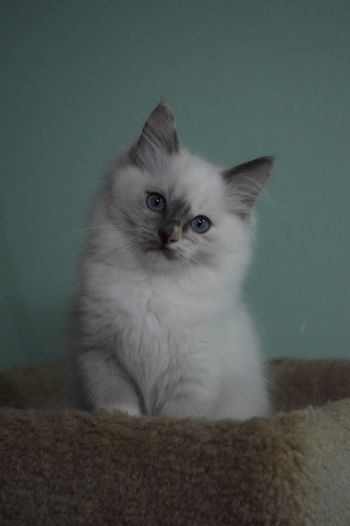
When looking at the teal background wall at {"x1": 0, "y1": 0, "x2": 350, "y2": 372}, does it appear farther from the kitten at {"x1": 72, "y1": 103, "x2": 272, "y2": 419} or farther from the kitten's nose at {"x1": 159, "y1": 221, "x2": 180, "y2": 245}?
the kitten's nose at {"x1": 159, "y1": 221, "x2": 180, "y2": 245}

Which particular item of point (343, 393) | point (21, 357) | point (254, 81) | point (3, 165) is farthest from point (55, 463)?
point (254, 81)

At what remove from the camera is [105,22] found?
1932 millimetres

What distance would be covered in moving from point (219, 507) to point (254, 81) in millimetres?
1480

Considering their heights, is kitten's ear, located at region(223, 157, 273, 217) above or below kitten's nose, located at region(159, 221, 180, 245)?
above

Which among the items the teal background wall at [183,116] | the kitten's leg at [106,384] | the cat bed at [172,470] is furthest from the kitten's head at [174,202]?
the teal background wall at [183,116]

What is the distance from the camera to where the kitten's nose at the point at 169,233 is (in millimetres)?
1218

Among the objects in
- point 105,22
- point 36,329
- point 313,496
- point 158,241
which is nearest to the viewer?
point 313,496

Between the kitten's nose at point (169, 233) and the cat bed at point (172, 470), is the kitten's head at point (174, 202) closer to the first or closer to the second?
the kitten's nose at point (169, 233)

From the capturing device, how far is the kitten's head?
1.27m

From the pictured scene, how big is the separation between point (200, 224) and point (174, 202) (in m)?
0.09

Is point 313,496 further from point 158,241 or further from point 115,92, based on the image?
point 115,92

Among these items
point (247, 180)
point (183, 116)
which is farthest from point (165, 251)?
point (183, 116)

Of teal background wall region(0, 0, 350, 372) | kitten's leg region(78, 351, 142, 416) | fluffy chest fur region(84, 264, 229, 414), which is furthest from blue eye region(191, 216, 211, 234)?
teal background wall region(0, 0, 350, 372)

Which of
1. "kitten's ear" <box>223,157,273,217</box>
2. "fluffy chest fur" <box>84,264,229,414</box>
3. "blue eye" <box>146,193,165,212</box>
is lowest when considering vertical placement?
"fluffy chest fur" <box>84,264,229,414</box>
